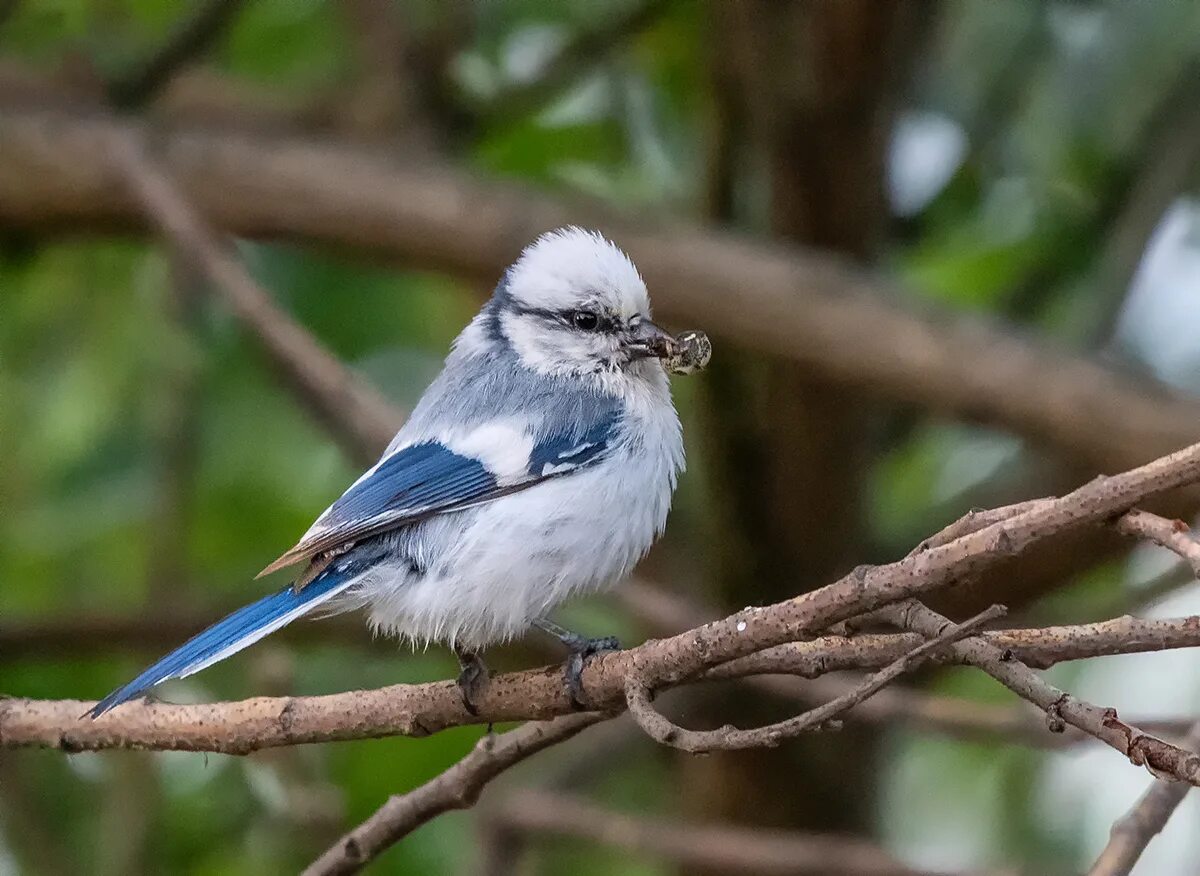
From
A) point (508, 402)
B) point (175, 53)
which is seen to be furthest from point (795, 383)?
point (175, 53)

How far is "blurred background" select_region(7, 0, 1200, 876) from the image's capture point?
2783 mm

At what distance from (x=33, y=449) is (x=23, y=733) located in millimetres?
1373

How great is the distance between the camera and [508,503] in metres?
1.91

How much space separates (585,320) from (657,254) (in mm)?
598

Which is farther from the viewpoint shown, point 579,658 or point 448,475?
point 448,475

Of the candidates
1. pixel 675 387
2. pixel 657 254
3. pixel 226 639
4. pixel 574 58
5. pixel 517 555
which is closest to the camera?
pixel 226 639

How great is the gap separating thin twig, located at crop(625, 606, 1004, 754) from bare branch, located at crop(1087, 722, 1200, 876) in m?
0.49

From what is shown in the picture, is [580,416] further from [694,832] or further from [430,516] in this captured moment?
[694,832]

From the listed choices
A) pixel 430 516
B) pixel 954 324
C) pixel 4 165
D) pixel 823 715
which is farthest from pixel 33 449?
pixel 823 715

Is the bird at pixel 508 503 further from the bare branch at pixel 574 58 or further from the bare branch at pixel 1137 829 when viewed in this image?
the bare branch at pixel 574 58

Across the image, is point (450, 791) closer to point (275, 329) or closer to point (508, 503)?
point (508, 503)

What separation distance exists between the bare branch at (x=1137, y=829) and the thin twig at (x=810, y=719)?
0.49 metres

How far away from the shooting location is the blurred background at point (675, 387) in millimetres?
2783

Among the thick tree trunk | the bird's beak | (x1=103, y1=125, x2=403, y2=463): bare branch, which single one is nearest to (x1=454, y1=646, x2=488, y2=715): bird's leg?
the bird's beak
